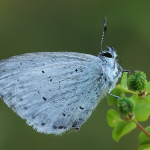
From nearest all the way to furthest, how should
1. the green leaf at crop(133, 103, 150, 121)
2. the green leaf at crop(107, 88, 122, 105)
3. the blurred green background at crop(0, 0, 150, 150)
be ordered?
the green leaf at crop(133, 103, 150, 121), the green leaf at crop(107, 88, 122, 105), the blurred green background at crop(0, 0, 150, 150)

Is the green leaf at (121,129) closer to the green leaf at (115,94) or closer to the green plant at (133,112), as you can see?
the green plant at (133,112)

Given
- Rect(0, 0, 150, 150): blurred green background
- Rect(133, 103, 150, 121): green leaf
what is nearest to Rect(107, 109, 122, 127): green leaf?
Rect(133, 103, 150, 121): green leaf

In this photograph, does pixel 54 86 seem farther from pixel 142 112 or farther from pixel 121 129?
pixel 142 112

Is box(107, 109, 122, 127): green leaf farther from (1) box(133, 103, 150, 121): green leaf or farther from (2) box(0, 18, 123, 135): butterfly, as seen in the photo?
(2) box(0, 18, 123, 135): butterfly

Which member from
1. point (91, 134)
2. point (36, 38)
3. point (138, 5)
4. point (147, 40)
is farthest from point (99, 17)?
point (91, 134)

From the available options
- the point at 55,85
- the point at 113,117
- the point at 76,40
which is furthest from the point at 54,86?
the point at 76,40

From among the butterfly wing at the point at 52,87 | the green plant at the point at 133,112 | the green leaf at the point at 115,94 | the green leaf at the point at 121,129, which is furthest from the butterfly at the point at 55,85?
the green leaf at the point at 121,129
